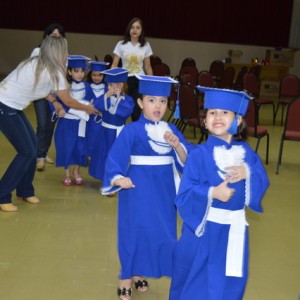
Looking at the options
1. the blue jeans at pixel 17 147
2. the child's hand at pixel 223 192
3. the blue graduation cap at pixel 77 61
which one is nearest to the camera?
the child's hand at pixel 223 192

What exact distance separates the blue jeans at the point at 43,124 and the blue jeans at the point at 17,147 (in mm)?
1172

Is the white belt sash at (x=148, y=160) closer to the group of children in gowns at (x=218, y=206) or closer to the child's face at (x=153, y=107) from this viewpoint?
the child's face at (x=153, y=107)

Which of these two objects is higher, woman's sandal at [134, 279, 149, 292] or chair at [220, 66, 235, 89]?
chair at [220, 66, 235, 89]

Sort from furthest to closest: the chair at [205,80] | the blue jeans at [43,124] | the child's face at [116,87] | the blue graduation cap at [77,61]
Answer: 1. the chair at [205,80]
2. the blue jeans at [43,124]
3. the blue graduation cap at [77,61]
4. the child's face at [116,87]

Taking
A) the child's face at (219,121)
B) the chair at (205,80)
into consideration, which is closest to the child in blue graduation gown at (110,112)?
the child's face at (219,121)

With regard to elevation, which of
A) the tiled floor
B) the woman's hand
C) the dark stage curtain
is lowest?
the tiled floor

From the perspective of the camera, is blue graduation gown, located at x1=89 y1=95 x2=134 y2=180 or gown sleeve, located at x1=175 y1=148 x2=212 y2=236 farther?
blue graduation gown, located at x1=89 y1=95 x2=134 y2=180

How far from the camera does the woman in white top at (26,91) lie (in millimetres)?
4594

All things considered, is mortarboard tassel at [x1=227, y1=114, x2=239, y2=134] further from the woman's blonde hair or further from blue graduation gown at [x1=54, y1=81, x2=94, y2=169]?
blue graduation gown at [x1=54, y1=81, x2=94, y2=169]

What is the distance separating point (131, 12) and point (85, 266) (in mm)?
13598

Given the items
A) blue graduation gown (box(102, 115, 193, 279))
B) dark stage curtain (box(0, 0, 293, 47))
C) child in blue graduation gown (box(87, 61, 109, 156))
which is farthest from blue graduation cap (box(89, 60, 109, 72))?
dark stage curtain (box(0, 0, 293, 47))

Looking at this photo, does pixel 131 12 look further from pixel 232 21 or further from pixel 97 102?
pixel 97 102

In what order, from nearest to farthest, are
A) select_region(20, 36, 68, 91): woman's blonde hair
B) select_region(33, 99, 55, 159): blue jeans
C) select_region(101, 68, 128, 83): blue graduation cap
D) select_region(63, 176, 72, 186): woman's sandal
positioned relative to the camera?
select_region(20, 36, 68, 91): woman's blonde hair
select_region(101, 68, 128, 83): blue graduation cap
select_region(63, 176, 72, 186): woman's sandal
select_region(33, 99, 55, 159): blue jeans

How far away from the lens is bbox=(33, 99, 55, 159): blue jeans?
20.1 ft
